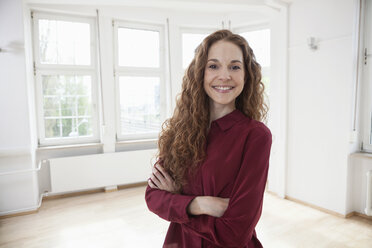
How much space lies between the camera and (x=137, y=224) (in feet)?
10.6

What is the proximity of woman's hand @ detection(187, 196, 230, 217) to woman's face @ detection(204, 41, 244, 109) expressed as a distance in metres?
0.39

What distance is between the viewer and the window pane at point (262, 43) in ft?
14.6

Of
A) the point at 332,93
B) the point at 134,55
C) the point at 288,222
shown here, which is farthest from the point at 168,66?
the point at 288,222

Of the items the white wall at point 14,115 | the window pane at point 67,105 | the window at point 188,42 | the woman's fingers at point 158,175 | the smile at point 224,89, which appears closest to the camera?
the smile at point 224,89

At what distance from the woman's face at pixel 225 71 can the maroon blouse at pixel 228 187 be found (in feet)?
0.31

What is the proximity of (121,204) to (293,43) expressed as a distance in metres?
3.45

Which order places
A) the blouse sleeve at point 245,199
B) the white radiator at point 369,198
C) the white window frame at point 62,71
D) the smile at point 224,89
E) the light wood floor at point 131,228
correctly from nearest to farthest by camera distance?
the blouse sleeve at point 245,199, the smile at point 224,89, the light wood floor at point 131,228, the white radiator at point 369,198, the white window frame at point 62,71

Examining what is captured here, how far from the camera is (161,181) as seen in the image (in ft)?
3.82

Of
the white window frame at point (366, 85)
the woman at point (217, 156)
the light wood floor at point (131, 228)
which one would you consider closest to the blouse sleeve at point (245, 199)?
the woman at point (217, 156)

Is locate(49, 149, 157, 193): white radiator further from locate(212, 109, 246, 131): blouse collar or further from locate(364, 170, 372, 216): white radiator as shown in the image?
locate(212, 109, 246, 131): blouse collar

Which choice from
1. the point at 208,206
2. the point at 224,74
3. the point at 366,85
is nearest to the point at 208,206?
the point at 208,206

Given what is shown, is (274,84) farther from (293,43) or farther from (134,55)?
(134,55)

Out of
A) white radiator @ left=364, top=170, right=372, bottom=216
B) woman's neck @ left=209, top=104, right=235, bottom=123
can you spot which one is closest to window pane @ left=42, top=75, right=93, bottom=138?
woman's neck @ left=209, top=104, right=235, bottom=123

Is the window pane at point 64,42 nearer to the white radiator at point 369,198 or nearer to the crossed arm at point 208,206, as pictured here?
the crossed arm at point 208,206
